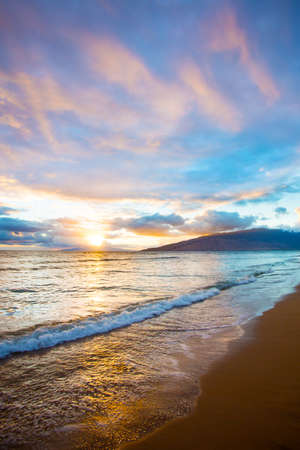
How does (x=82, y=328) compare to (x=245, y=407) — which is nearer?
(x=245, y=407)

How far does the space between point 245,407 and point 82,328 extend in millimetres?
5490

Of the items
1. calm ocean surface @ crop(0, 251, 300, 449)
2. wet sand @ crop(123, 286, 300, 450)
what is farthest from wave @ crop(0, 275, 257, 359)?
wet sand @ crop(123, 286, 300, 450)

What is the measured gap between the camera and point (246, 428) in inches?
124

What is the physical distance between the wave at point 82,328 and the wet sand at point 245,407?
160 inches

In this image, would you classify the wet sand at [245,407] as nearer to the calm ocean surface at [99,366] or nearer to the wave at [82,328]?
the calm ocean surface at [99,366]

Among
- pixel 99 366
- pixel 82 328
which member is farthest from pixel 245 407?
pixel 82 328

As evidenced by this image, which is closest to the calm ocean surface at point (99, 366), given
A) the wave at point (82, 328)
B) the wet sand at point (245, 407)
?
the wave at point (82, 328)

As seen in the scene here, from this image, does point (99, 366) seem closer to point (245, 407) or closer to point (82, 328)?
point (82, 328)

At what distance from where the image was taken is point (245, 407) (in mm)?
3641

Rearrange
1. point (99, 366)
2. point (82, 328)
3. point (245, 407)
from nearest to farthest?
point (245, 407)
point (99, 366)
point (82, 328)

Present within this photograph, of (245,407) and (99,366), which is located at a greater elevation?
(245,407)

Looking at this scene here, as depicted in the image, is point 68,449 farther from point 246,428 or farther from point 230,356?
point 230,356

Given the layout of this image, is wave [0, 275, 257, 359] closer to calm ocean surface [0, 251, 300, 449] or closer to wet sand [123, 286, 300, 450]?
calm ocean surface [0, 251, 300, 449]

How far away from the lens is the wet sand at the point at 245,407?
9.65ft
